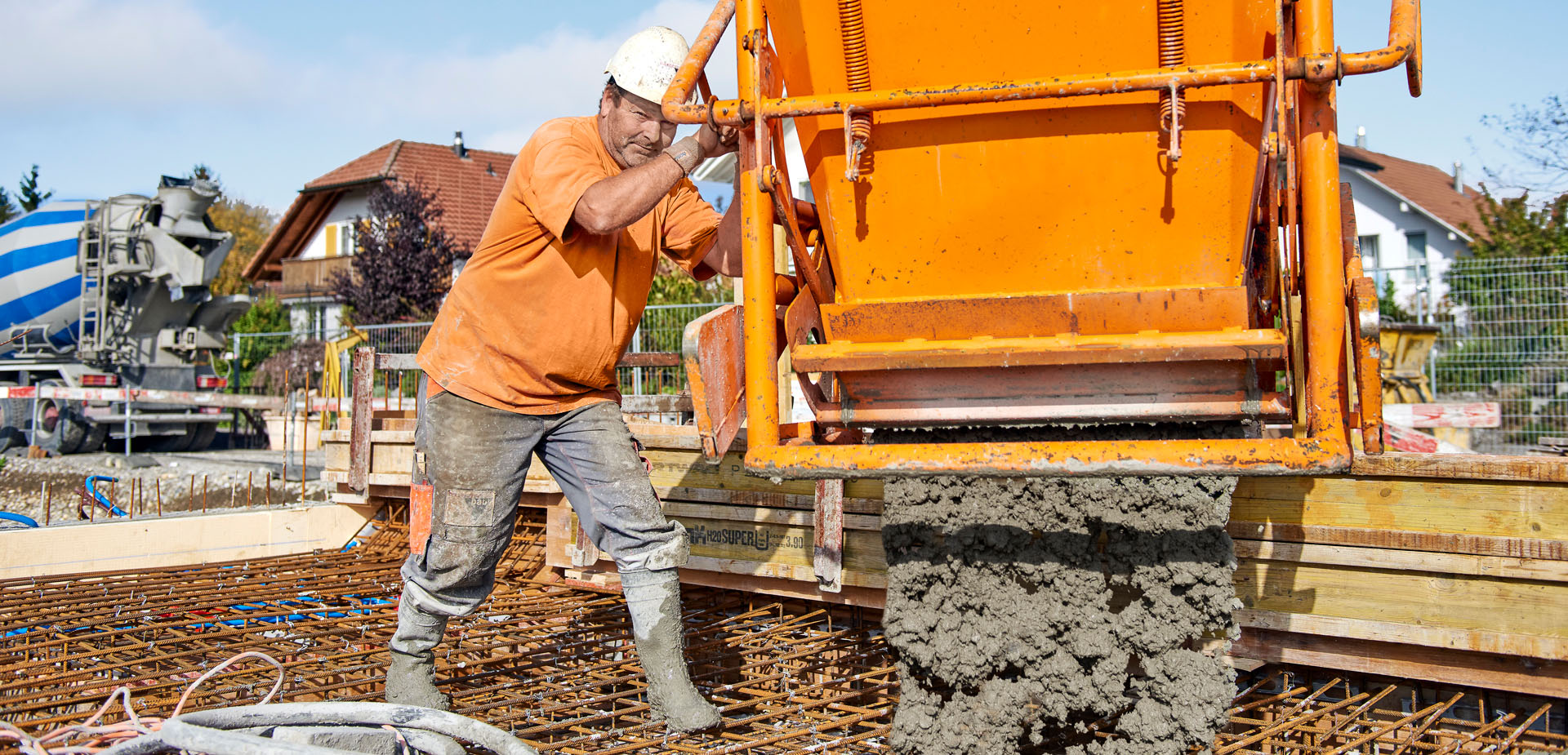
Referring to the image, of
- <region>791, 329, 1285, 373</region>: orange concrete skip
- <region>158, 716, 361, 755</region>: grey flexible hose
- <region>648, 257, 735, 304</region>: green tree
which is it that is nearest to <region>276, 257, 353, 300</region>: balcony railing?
<region>648, 257, 735, 304</region>: green tree

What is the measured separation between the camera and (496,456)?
116 inches

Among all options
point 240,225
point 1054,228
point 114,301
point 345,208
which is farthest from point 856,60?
point 240,225

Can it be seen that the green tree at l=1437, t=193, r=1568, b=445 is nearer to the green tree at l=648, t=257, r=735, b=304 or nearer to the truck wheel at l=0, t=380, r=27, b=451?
the green tree at l=648, t=257, r=735, b=304

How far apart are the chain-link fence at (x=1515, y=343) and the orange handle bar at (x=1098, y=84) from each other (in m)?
8.31

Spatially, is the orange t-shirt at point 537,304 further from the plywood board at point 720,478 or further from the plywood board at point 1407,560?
the plywood board at point 1407,560

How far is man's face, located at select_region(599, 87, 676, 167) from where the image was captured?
117 inches

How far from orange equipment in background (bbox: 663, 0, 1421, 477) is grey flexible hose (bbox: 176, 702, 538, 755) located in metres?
0.87

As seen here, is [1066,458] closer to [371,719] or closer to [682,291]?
[371,719]

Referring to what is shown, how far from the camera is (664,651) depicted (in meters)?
2.86

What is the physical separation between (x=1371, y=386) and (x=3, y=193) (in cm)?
4451

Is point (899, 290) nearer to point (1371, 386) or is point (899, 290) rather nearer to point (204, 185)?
point (1371, 386)

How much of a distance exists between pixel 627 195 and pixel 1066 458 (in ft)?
4.19

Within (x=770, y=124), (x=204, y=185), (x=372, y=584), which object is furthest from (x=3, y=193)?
(x=770, y=124)

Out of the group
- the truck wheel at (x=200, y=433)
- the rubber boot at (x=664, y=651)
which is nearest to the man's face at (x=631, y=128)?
the rubber boot at (x=664, y=651)
